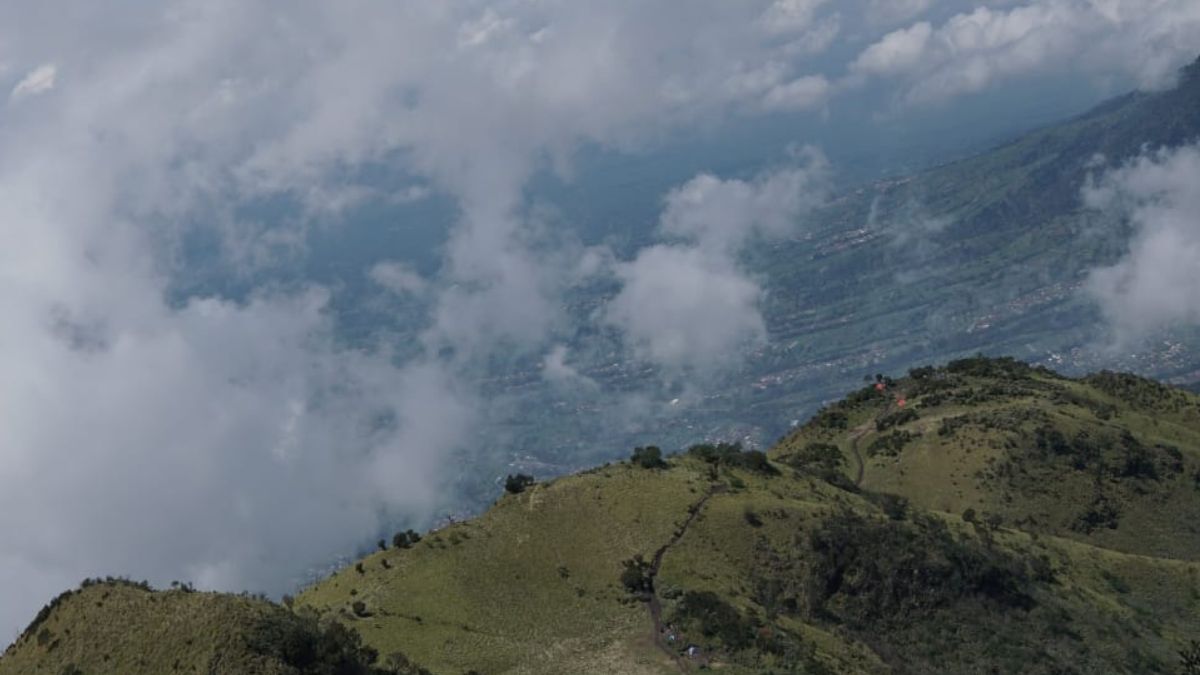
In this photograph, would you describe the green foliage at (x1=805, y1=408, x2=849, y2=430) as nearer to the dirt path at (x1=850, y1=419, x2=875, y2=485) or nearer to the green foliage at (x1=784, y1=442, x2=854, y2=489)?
the dirt path at (x1=850, y1=419, x2=875, y2=485)

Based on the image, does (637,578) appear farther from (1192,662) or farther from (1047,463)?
(1047,463)

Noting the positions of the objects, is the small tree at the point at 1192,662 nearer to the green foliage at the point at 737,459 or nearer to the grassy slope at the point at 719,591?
the grassy slope at the point at 719,591

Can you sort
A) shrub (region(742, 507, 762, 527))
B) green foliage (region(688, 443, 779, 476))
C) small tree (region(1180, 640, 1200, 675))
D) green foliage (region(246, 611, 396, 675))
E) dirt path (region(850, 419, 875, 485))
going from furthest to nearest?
dirt path (region(850, 419, 875, 485)) → green foliage (region(688, 443, 779, 476)) → shrub (region(742, 507, 762, 527)) → small tree (region(1180, 640, 1200, 675)) → green foliage (region(246, 611, 396, 675))

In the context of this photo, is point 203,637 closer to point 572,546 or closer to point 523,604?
point 523,604

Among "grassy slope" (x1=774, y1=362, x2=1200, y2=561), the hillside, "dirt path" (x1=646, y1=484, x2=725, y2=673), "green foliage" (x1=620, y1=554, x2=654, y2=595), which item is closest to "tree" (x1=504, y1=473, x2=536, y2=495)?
"dirt path" (x1=646, y1=484, x2=725, y2=673)

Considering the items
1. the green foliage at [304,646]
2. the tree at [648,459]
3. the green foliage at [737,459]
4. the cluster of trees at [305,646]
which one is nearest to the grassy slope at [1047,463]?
the green foliage at [737,459]

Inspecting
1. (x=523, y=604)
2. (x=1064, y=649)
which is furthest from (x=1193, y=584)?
(x=523, y=604)

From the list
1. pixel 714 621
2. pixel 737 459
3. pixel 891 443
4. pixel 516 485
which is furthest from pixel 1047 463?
pixel 714 621

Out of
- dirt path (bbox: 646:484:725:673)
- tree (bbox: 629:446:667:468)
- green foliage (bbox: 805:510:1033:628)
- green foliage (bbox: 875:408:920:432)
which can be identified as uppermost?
tree (bbox: 629:446:667:468)
